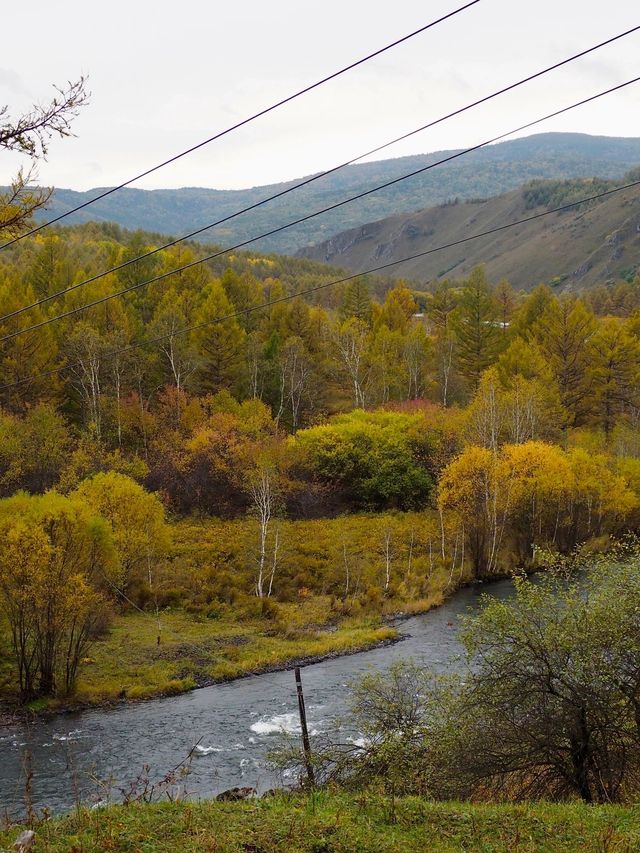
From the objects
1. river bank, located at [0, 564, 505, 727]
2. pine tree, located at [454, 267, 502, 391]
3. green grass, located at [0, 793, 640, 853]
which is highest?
pine tree, located at [454, 267, 502, 391]

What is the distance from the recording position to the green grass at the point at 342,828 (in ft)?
30.0

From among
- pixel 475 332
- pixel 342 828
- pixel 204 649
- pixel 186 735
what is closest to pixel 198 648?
pixel 204 649

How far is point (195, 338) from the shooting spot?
65.2m

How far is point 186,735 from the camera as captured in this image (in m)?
23.5

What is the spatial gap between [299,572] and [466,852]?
35105 mm

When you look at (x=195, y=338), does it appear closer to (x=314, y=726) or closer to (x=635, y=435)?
(x=635, y=435)

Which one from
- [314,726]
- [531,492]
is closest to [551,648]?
[314,726]

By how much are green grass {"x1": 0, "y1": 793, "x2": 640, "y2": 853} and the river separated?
19.9 feet

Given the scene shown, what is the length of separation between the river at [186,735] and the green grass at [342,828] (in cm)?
607

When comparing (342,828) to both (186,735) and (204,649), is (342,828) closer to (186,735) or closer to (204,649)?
(186,735)

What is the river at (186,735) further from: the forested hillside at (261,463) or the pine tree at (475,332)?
the pine tree at (475,332)

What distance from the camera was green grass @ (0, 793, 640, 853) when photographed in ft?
30.0

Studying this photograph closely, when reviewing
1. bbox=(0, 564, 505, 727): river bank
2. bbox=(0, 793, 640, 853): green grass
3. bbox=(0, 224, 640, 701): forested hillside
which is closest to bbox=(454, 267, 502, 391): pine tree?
bbox=(0, 224, 640, 701): forested hillside

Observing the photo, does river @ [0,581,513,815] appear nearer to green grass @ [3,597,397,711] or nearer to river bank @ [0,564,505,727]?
river bank @ [0,564,505,727]
